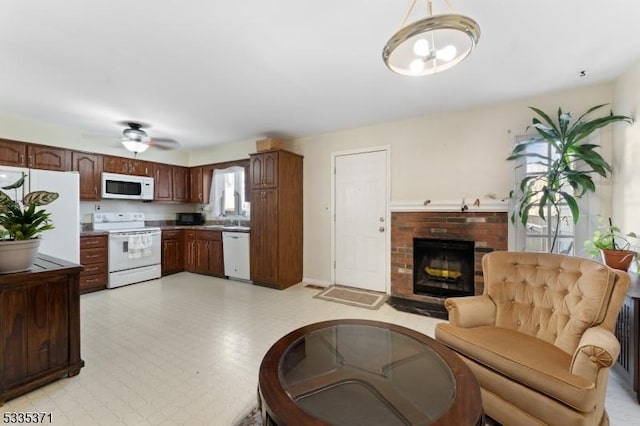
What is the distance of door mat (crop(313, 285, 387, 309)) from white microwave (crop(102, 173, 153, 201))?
363cm

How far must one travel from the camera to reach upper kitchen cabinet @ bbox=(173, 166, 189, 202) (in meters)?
5.34

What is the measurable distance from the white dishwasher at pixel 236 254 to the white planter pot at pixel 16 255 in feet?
8.95

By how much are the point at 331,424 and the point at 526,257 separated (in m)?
1.85

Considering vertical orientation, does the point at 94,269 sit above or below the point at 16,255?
below

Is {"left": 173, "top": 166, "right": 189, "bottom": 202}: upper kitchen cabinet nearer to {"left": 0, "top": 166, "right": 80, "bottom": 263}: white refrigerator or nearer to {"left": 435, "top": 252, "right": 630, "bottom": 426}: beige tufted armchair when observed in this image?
{"left": 0, "top": 166, "right": 80, "bottom": 263}: white refrigerator

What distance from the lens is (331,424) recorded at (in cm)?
89

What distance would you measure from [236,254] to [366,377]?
3695 millimetres

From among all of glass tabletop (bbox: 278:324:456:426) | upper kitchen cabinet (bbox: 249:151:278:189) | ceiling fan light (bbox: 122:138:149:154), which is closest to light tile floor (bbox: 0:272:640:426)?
glass tabletop (bbox: 278:324:456:426)

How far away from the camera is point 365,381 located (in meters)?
1.20

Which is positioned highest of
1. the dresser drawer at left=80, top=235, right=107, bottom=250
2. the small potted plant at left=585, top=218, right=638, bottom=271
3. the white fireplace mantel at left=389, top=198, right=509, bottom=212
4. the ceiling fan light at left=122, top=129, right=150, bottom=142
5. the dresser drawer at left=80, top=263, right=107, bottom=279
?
the ceiling fan light at left=122, top=129, right=150, bottom=142

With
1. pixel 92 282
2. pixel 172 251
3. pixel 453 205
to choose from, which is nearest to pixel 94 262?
pixel 92 282

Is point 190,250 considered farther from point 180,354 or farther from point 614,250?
point 614,250

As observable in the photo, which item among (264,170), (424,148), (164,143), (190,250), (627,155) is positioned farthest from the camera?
(190,250)

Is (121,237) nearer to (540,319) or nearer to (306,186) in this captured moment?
(306,186)
